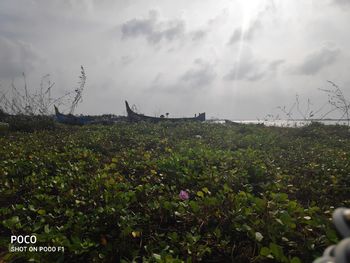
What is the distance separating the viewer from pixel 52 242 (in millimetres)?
3029

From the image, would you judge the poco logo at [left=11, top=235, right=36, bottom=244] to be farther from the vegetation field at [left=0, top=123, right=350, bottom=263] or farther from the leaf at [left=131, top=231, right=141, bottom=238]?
the leaf at [left=131, top=231, right=141, bottom=238]

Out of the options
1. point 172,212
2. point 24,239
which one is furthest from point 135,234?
point 24,239

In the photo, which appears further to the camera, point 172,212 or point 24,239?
point 172,212

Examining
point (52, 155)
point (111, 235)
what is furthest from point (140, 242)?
point (52, 155)

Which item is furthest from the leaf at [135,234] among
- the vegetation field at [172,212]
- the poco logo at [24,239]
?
the poco logo at [24,239]

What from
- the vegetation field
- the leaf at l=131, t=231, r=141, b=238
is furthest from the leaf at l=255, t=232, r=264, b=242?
the leaf at l=131, t=231, r=141, b=238

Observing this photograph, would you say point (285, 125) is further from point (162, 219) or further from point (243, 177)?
point (162, 219)

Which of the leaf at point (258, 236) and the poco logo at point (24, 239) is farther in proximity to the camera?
the poco logo at point (24, 239)

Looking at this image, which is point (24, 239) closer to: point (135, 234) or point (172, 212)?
point (135, 234)

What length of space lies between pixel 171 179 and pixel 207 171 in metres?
0.67

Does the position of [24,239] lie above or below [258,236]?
below

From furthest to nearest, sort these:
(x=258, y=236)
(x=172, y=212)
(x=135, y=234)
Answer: (x=172, y=212) → (x=135, y=234) → (x=258, y=236)

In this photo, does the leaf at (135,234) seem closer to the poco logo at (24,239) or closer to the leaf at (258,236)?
the poco logo at (24,239)

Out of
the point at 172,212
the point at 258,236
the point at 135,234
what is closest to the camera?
the point at 258,236
